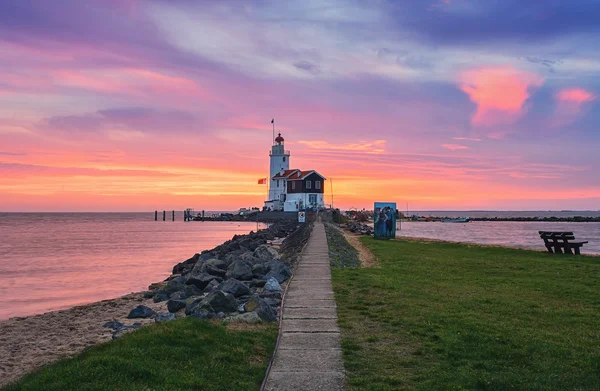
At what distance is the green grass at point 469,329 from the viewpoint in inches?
315

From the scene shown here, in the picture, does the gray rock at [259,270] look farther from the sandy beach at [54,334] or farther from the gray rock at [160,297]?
the sandy beach at [54,334]

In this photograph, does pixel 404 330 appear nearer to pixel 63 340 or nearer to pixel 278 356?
pixel 278 356

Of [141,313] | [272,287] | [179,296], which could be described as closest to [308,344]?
[272,287]

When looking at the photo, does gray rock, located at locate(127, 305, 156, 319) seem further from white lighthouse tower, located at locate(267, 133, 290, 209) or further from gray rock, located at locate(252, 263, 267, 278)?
white lighthouse tower, located at locate(267, 133, 290, 209)

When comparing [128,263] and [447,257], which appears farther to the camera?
[128,263]

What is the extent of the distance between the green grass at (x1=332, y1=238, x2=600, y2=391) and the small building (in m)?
72.3

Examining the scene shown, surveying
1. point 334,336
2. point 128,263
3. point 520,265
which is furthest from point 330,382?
point 128,263

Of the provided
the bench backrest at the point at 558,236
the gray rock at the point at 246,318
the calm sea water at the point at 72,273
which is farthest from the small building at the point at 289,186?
the gray rock at the point at 246,318

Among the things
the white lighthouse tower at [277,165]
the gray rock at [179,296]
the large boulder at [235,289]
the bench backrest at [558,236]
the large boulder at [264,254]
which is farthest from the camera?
the white lighthouse tower at [277,165]

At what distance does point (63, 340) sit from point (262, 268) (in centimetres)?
751

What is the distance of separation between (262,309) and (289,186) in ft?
274

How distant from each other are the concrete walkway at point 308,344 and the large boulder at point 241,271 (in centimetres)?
242

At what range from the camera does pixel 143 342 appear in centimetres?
919

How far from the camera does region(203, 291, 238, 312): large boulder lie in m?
12.8
